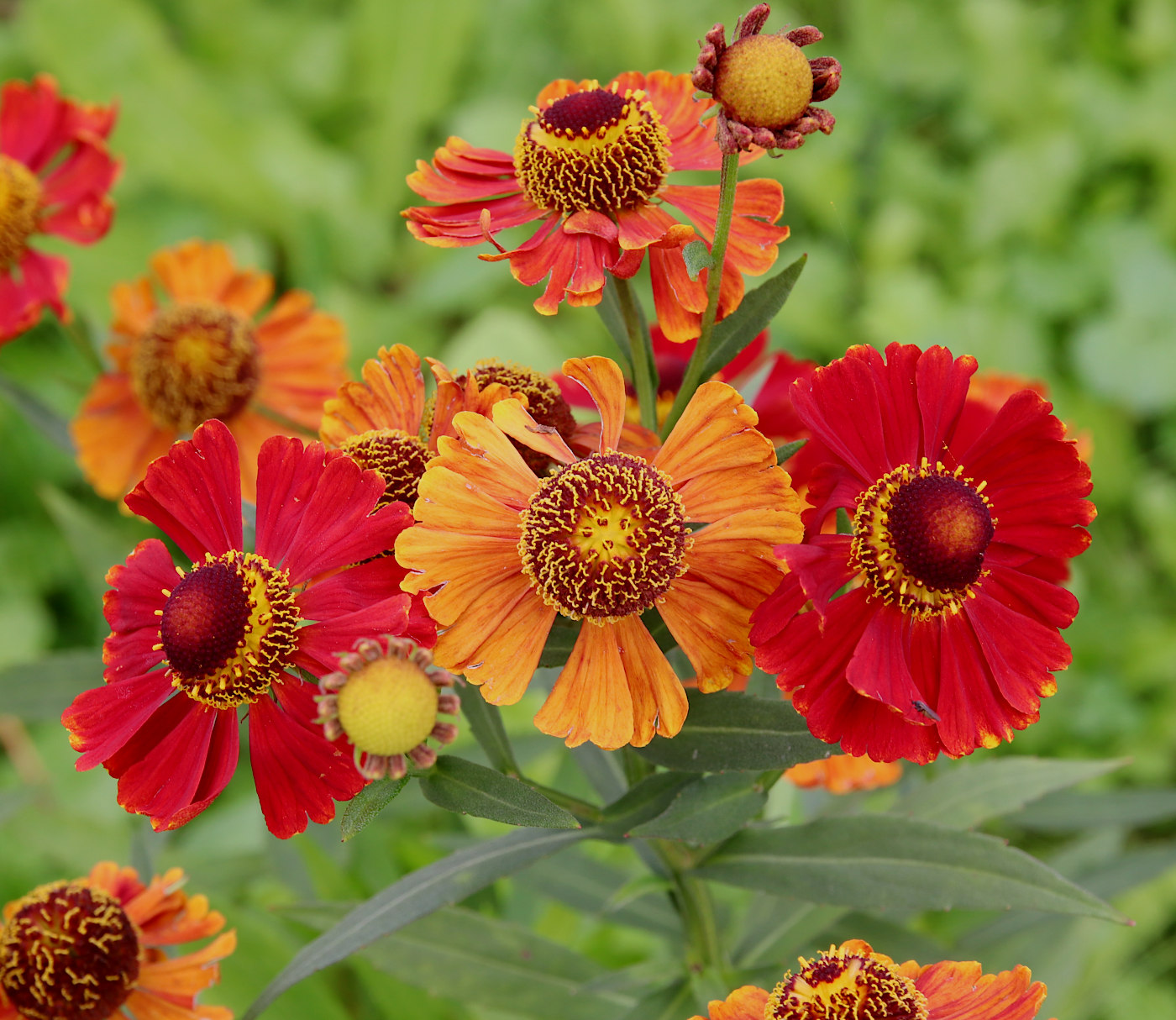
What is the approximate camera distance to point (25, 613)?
2264 millimetres

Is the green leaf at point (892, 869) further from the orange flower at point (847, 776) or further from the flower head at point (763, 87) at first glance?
the flower head at point (763, 87)

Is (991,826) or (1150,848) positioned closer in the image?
(1150,848)

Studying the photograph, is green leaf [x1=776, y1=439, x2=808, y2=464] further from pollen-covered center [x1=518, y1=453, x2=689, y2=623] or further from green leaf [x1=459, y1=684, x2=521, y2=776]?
green leaf [x1=459, y1=684, x2=521, y2=776]

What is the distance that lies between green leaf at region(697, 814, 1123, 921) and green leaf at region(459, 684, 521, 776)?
0.23 metres

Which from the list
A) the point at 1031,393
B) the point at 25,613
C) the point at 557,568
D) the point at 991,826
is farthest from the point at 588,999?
the point at 25,613

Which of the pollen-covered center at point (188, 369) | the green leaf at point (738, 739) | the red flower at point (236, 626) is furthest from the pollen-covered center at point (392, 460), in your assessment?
the pollen-covered center at point (188, 369)

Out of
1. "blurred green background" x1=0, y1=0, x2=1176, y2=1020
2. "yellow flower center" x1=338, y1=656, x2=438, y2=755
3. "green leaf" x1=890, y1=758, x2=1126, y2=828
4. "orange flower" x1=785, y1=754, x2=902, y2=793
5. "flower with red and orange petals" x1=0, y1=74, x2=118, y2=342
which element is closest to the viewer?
"yellow flower center" x1=338, y1=656, x2=438, y2=755

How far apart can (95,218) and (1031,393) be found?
1.20 m

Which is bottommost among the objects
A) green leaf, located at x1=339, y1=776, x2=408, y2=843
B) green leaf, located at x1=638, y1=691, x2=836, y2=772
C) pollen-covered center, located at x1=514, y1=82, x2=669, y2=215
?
green leaf, located at x1=339, y1=776, x2=408, y2=843

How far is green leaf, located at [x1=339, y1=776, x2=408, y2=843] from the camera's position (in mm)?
712

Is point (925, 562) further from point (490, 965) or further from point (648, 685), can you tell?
point (490, 965)

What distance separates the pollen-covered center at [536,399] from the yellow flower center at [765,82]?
0.25 m

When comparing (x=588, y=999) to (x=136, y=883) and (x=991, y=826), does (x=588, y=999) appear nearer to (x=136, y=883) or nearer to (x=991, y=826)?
(x=136, y=883)

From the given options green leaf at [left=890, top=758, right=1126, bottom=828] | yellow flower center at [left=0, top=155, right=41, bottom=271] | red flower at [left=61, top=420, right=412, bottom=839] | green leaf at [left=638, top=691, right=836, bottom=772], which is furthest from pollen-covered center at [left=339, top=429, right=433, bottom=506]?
yellow flower center at [left=0, top=155, right=41, bottom=271]
